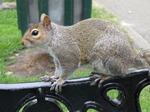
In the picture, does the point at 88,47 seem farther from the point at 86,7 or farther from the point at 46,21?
the point at 86,7

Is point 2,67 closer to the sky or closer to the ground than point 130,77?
closer to the ground

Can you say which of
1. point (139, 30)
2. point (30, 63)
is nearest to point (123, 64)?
point (30, 63)

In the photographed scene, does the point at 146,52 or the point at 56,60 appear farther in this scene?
the point at 56,60

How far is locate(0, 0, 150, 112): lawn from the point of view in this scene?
391cm

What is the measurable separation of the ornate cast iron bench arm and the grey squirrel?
0.28 metres

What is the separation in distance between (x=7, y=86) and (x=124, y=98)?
0.61 metres

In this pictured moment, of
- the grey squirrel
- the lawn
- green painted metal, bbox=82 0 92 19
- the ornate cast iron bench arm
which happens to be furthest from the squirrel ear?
green painted metal, bbox=82 0 92 19

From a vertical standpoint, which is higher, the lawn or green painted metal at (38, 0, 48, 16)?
green painted metal at (38, 0, 48, 16)

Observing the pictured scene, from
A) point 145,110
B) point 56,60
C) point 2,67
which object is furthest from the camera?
point 2,67

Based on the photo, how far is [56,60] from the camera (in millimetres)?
2219

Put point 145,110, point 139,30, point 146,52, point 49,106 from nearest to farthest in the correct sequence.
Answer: point 49,106 → point 146,52 → point 145,110 → point 139,30

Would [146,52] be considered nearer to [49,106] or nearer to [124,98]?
[124,98]

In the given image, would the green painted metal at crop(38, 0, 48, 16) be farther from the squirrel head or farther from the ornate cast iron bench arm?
the ornate cast iron bench arm

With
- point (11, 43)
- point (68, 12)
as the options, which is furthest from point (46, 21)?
point (11, 43)
